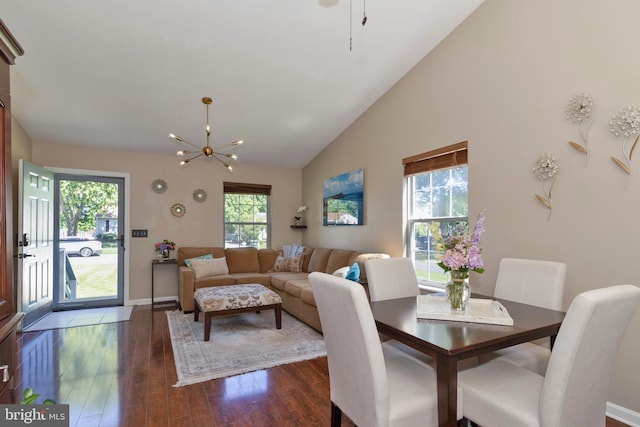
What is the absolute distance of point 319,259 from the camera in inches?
204

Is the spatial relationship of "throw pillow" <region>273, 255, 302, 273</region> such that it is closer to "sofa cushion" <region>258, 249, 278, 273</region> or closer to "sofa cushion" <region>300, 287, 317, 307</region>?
"sofa cushion" <region>258, 249, 278, 273</region>

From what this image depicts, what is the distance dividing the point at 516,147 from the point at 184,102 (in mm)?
3613

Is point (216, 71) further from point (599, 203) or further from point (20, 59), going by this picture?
point (599, 203)

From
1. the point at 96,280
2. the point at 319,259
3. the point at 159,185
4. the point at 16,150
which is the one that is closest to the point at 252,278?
the point at 319,259

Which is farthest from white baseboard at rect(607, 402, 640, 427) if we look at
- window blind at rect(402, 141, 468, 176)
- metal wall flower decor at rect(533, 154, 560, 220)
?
window blind at rect(402, 141, 468, 176)

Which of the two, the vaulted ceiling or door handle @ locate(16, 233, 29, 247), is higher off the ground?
the vaulted ceiling

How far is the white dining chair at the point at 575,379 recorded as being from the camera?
1.25 meters

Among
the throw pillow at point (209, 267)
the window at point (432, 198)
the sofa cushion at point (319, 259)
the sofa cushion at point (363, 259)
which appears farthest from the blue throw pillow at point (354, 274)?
the throw pillow at point (209, 267)

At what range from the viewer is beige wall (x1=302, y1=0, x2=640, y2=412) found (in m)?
2.17

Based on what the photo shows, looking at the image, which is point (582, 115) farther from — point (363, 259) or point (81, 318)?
point (81, 318)

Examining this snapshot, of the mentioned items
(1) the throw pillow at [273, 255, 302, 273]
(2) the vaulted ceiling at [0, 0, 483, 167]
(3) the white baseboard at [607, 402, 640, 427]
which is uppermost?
(2) the vaulted ceiling at [0, 0, 483, 167]

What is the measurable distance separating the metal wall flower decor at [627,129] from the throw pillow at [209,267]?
4699 millimetres

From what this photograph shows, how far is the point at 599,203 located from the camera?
2.26 meters
